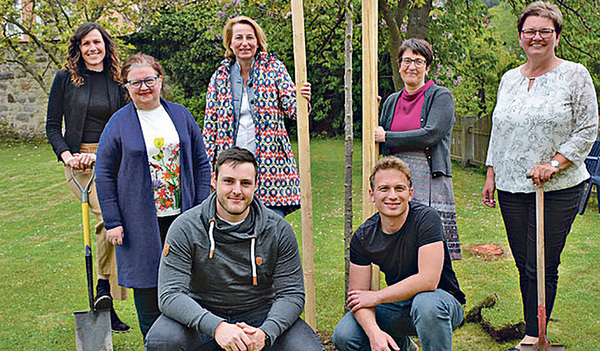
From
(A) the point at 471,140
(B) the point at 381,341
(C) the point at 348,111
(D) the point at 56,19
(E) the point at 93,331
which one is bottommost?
(A) the point at 471,140

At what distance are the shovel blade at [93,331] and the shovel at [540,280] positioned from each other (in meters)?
2.06

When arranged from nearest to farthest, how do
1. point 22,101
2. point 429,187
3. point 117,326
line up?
point 429,187
point 117,326
point 22,101

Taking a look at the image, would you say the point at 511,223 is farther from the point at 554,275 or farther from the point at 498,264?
the point at 498,264

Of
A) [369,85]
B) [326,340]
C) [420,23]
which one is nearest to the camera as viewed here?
[369,85]

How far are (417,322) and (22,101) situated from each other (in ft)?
47.5

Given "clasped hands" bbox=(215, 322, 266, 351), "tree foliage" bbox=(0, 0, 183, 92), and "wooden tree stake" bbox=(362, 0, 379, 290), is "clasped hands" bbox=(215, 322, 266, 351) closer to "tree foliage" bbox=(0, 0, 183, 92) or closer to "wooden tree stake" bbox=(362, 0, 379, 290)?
"wooden tree stake" bbox=(362, 0, 379, 290)

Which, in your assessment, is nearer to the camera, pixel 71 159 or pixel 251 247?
pixel 251 247

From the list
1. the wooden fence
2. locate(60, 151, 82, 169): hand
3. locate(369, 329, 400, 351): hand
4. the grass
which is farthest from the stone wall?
locate(369, 329, 400, 351): hand

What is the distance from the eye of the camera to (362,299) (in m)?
2.83

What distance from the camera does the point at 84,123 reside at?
3.62 metres

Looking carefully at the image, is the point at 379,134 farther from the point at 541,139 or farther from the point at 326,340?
the point at 326,340

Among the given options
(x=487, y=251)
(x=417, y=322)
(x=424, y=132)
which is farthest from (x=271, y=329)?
(x=487, y=251)

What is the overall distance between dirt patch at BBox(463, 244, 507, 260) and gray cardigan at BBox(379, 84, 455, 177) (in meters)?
2.56

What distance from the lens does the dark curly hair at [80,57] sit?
3551mm
